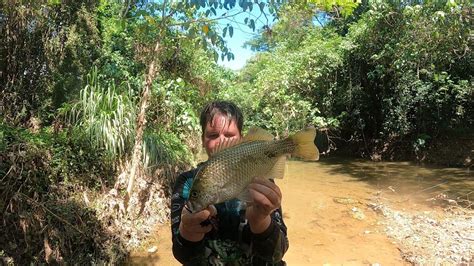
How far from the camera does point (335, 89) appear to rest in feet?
54.7

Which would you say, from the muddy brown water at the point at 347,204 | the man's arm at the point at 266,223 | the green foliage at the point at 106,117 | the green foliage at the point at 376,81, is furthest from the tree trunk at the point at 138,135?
the green foliage at the point at 376,81

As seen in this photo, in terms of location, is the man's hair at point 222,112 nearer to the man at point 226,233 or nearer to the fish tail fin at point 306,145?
the man at point 226,233

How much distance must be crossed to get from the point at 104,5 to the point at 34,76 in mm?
2275

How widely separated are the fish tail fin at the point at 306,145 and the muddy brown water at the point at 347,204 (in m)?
4.50

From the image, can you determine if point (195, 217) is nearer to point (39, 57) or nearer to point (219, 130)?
point (219, 130)

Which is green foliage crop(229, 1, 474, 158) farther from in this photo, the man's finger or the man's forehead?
the man's finger

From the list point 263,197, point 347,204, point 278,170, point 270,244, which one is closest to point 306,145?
point 278,170

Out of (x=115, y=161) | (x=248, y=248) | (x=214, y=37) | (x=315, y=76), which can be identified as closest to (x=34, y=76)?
(x=115, y=161)

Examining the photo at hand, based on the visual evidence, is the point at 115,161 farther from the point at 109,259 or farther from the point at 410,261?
the point at 410,261

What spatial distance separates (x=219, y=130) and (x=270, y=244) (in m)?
0.62

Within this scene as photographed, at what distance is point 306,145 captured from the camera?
159 cm

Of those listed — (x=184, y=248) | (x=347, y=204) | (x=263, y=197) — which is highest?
(x=263, y=197)

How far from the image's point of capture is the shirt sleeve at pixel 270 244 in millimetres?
1783

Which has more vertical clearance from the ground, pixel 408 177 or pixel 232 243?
pixel 232 243
